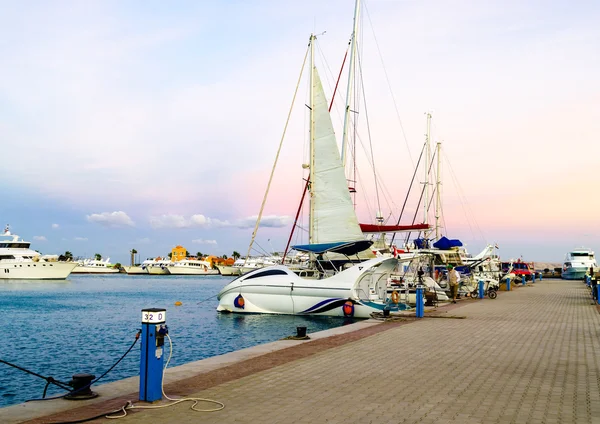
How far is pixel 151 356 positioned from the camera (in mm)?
7953

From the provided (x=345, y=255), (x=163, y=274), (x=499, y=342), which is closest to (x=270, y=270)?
(x=345, y=255)

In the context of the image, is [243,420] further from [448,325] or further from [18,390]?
[448,325]

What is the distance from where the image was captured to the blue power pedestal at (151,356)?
311 inches

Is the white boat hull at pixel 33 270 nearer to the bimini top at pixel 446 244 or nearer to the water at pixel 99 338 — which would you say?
the water at pixel 99 338

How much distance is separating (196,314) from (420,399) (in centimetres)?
2811

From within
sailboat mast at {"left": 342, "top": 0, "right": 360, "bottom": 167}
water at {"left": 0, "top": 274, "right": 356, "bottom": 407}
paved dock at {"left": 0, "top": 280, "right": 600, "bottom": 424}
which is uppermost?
sailboat mast at {"left": 342, "top": 0, "right": 360, "bottom": 167}

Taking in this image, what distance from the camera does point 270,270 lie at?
2895cm

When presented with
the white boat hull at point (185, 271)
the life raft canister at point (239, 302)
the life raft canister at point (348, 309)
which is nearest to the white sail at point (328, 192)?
the life raft canister at point (348, 309)

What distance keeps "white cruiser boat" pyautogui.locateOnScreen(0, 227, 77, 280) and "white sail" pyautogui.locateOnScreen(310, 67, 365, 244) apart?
76085mm

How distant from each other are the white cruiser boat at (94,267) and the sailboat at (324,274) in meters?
150

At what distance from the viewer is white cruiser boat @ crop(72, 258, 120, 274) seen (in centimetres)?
16712

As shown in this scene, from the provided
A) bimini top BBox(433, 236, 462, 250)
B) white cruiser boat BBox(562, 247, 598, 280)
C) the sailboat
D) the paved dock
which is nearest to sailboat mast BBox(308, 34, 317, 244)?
the sailboat

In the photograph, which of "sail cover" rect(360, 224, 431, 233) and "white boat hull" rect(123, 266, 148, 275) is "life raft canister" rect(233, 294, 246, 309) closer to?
"sail cover" rect(360, 224, 431, 233)

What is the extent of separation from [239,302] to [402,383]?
71.1 feet
